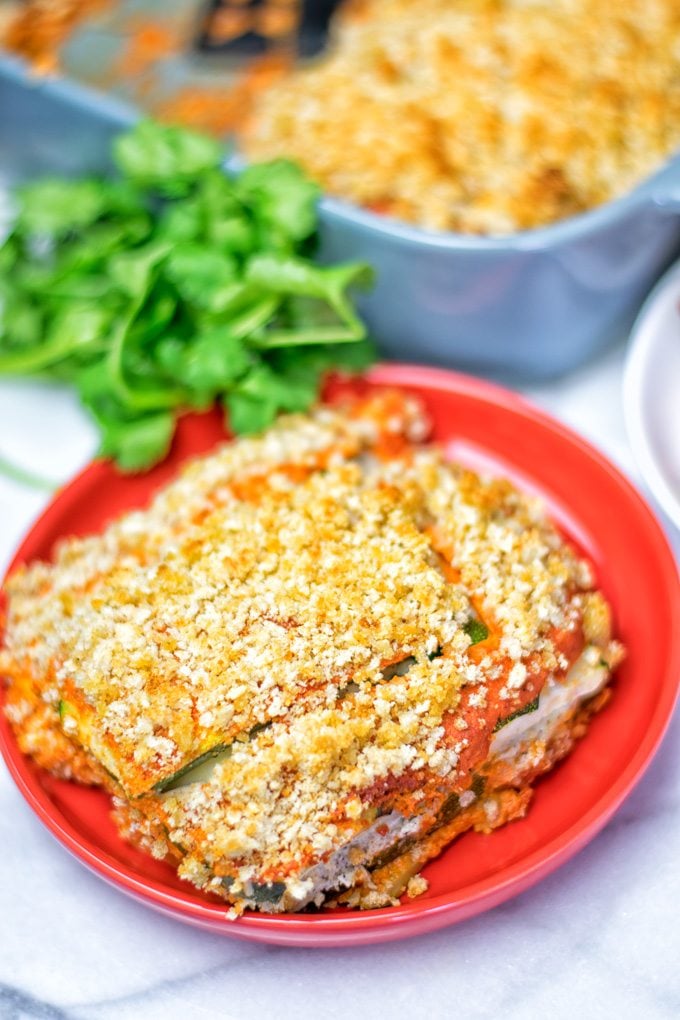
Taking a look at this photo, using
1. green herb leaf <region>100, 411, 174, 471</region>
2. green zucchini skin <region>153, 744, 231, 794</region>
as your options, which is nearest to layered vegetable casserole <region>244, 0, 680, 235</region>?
green herb leaf <region>100, 411, 174, 471</region>

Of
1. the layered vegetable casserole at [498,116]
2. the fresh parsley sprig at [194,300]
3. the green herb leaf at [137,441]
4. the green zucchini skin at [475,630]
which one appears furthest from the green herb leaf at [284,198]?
the green zucchini skin at [475,630]

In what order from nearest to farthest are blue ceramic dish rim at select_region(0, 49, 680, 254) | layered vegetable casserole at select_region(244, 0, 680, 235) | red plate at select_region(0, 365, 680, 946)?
red plate at select_region(0, 365, 680, 946), blue ceramic dish rim at select_region(0, 49, 680, 254), layered vegetable casserole at select_region(244, 0, 680, 235)

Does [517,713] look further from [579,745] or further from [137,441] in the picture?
[137,441]

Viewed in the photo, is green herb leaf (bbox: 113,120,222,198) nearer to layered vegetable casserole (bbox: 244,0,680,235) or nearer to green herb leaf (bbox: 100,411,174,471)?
layered vegetable casserole (bbox: 244,0,680,235)

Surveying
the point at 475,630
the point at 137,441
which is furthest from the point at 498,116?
the point at 475,630

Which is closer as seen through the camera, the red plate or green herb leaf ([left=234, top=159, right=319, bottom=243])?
the red plate
